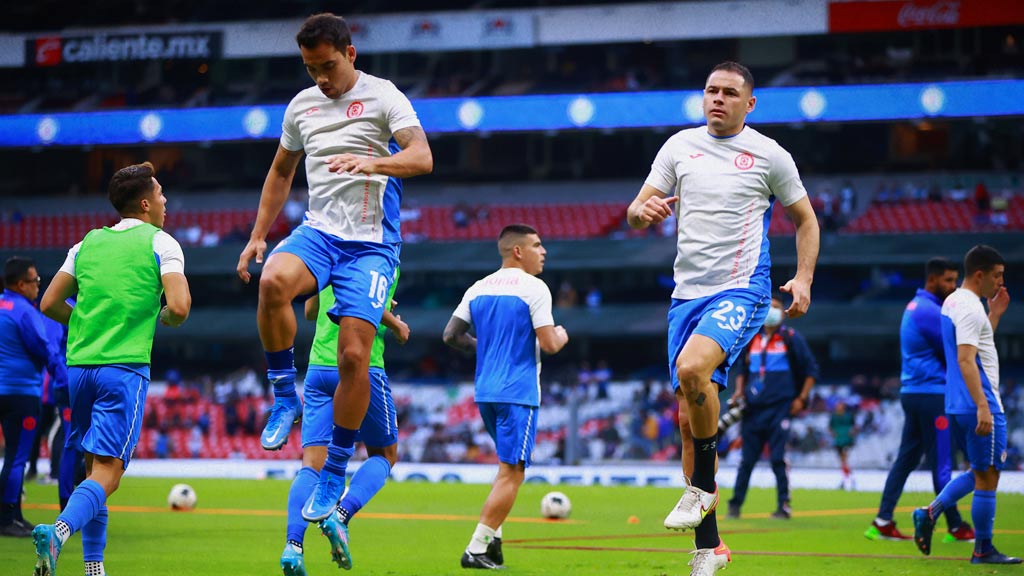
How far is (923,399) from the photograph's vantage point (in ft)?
37.2

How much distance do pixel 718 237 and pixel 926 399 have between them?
4.93 meters

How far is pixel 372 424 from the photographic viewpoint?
27.3 feet

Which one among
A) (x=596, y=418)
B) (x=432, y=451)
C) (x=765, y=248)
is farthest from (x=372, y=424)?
(x=432, y=451)

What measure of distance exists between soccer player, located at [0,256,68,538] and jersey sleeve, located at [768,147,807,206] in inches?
270

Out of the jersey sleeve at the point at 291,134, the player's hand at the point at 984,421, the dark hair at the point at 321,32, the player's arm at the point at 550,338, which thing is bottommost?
the player's hand at the point at 984,421

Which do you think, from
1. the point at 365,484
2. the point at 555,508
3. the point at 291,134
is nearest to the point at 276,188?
the point at 291,134

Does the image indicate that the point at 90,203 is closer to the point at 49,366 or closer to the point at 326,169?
the point at 49,366

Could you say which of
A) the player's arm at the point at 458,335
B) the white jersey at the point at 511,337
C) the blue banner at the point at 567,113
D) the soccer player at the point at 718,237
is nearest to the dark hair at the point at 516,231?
the white jersey at the point at 511,337

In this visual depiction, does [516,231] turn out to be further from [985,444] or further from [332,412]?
[985,444]

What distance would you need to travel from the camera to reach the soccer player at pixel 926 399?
1118cm

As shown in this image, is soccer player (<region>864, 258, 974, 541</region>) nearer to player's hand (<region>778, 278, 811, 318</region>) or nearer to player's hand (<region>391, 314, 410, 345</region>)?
player's hand (<region>778, 278, 811, 318</region>)

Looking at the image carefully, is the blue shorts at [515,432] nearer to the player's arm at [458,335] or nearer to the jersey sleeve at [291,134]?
the player's arm at [458,335]

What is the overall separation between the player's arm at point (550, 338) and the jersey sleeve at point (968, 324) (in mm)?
2890

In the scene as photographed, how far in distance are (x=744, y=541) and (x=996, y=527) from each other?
3.09 meters
